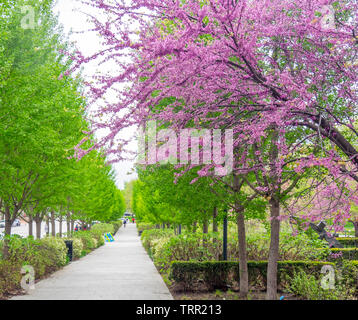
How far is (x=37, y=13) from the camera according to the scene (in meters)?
12.1

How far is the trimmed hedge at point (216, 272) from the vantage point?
10461mm

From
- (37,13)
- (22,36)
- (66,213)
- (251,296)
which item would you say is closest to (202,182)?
(251,296)

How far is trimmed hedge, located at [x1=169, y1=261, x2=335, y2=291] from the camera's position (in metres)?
10.5

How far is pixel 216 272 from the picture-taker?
417 inches

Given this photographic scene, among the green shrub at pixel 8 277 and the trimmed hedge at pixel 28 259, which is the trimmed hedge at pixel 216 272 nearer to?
the green shrub at pixel 8 277

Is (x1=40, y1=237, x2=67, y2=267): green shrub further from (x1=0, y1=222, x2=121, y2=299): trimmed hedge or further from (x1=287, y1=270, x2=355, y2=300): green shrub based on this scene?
(x1=287, y1=270, x2=355, y2=300): green shrub

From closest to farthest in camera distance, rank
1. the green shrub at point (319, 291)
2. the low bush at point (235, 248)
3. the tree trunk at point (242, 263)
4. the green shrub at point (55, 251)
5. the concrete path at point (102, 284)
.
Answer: the green shrub at point (319, 291) < the concrete path at point (102, 284) < the tree trunk at point (242, 263) < the low bush at point (235, 248) < the green shrub at point (55, 251)

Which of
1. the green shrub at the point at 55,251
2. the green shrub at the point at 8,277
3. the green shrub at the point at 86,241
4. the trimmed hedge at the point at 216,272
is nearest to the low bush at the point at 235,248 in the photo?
the trimmed hedge at the point at 216,272

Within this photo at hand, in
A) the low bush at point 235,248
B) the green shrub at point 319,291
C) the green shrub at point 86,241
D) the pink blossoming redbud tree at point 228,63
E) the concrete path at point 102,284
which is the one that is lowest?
the green shrub at point 86,241

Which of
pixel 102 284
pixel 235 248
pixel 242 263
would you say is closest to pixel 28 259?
pixel 102 284

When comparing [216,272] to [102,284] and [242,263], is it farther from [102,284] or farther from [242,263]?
[102,284]

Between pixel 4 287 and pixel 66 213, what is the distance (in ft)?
52.7
